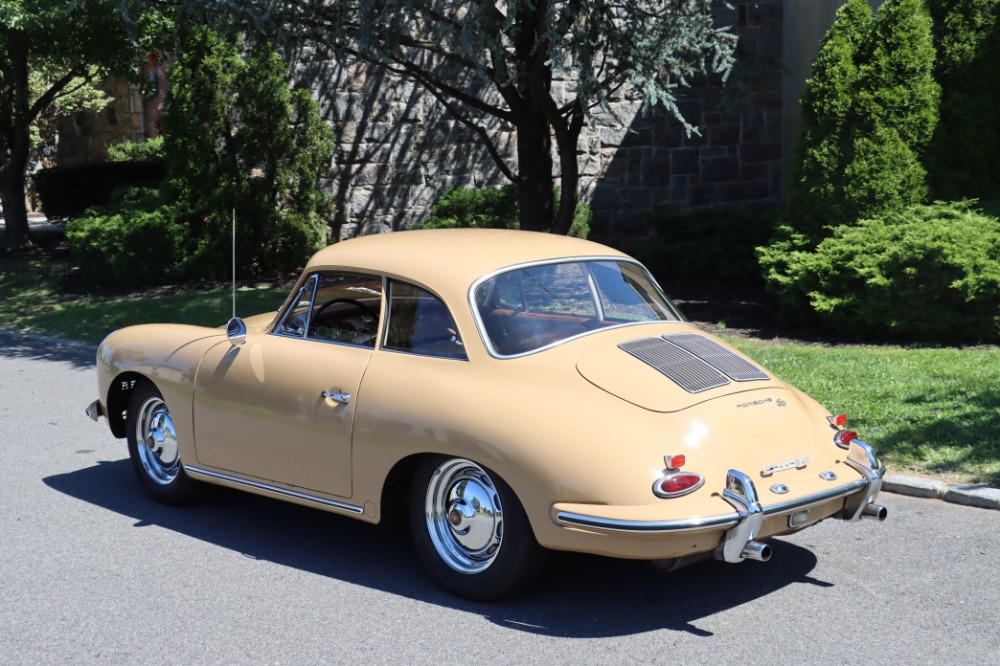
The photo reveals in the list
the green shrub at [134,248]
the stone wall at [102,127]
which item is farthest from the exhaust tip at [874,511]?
the stone wall at [102,127]

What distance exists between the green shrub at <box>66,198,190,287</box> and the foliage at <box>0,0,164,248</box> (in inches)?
102

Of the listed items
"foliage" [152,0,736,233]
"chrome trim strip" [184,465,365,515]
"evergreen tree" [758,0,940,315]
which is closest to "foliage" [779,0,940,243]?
"evergreen tree" [758,0,940,315]

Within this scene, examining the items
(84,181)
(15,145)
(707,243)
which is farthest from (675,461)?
(84,181)

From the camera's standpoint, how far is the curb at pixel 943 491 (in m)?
6.25

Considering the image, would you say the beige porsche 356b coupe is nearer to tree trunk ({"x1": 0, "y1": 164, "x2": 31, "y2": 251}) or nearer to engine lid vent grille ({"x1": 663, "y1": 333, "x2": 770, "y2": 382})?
engine lid vent grille ({"x1": 663, "y1": 333, "x2": 770, "y2": 382})

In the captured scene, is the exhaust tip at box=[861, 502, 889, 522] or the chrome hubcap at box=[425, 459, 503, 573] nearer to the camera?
the chrome hubcap at box=[425, 459, 503, 573]

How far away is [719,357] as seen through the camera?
5391mm

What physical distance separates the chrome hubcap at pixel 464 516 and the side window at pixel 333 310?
3.63 feet

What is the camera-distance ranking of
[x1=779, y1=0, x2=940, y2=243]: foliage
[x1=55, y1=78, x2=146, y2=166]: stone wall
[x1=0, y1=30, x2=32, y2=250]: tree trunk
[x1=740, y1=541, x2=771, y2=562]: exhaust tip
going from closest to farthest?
[x1=740, y1=541, x2=771, y2=562]: exhaust tip, [x1=779, y1=0, x2=940, y2=243]: foliage, [x1=0, y1=30, x2=32, y2=250]: tree trunk, [x1=55, y1=78, x2=146, y2=166]: stone wall

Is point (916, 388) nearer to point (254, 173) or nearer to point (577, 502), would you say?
point (577, 502)

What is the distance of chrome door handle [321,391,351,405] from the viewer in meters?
5.36

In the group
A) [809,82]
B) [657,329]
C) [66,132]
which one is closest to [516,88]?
[809,82]

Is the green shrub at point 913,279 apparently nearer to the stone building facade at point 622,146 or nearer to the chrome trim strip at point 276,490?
the stone building facade at point 622,146

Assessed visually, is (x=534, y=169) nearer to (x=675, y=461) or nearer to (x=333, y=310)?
(x=333, y=310)
